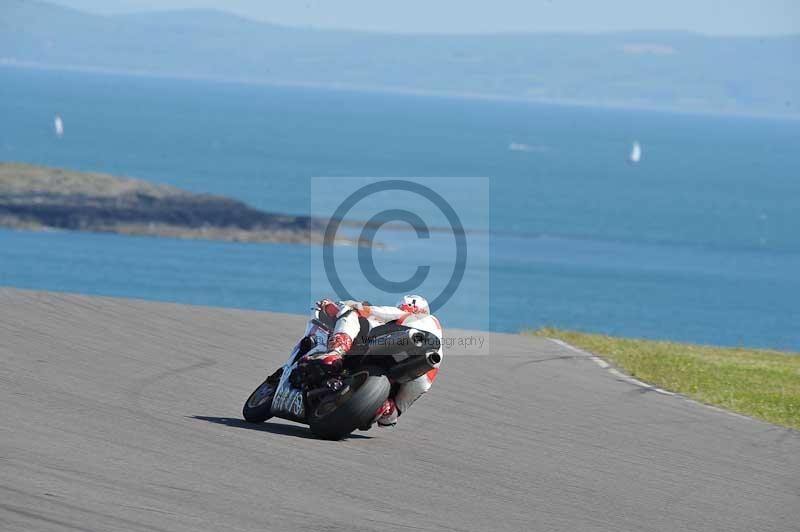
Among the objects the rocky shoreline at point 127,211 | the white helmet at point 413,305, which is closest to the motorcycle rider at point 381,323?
the white helmet at point 413,305

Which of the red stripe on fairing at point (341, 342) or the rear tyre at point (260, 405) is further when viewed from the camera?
the rear tyre at point (260, 405)

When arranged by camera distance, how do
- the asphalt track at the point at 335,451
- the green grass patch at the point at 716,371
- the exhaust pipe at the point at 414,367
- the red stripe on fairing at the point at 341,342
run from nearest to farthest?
the asphalt track at the point at 335,451 < the exhaust pipe at the point at 414,367 < the red stripe on fairing at the point at 341,342 < the green grass patch at the point at 716,371

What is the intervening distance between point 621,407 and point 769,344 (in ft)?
212

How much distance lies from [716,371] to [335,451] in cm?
967

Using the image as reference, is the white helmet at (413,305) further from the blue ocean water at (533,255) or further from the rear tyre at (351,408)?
the blue ocean water at (533,255)

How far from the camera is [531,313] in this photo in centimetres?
8512

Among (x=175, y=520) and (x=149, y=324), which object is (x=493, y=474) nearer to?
(x=175, y=520)

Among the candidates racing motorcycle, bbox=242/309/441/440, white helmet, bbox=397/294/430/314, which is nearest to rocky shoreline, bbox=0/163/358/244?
racing motorcycle, bbox=242/309/441/440

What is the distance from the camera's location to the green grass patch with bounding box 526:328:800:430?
50.1 ft

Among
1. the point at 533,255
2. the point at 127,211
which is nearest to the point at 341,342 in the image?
the point at 127,211

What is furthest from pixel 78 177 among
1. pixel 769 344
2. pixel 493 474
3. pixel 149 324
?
pixel 493 474

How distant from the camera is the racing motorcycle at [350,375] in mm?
9781

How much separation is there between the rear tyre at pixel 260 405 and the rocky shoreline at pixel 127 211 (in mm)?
95724

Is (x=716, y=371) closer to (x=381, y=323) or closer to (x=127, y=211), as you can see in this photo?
(x=381, y=323)
